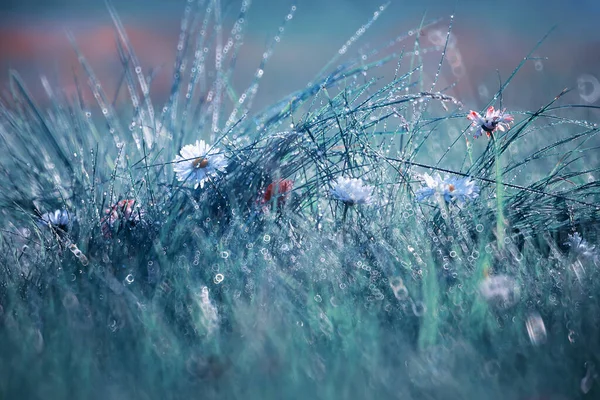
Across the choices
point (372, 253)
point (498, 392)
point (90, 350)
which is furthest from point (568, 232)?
point (90, 350)

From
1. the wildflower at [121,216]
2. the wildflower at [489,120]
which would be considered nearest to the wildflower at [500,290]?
the wildflower at [489,120]

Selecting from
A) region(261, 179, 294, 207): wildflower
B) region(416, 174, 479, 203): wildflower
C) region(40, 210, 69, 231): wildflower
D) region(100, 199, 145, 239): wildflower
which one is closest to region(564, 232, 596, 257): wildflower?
region(416, 174, 479, 203): wildflower

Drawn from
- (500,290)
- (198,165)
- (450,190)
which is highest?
(198,165)

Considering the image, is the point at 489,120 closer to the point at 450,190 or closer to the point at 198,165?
the point at 450,190

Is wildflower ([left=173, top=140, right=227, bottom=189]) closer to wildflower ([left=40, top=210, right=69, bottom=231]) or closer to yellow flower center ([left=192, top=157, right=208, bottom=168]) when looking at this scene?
yellow flower center ([left=192, top=157, right=208, bottom=168])

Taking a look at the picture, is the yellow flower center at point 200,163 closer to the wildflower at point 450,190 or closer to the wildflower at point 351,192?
the wildflower at point 351,192

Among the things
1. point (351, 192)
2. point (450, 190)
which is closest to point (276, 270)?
point (351, 192)

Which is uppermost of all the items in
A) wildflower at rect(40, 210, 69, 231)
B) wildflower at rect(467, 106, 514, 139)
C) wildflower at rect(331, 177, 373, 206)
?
wildflower at rect(40, 210, 69, 231)
